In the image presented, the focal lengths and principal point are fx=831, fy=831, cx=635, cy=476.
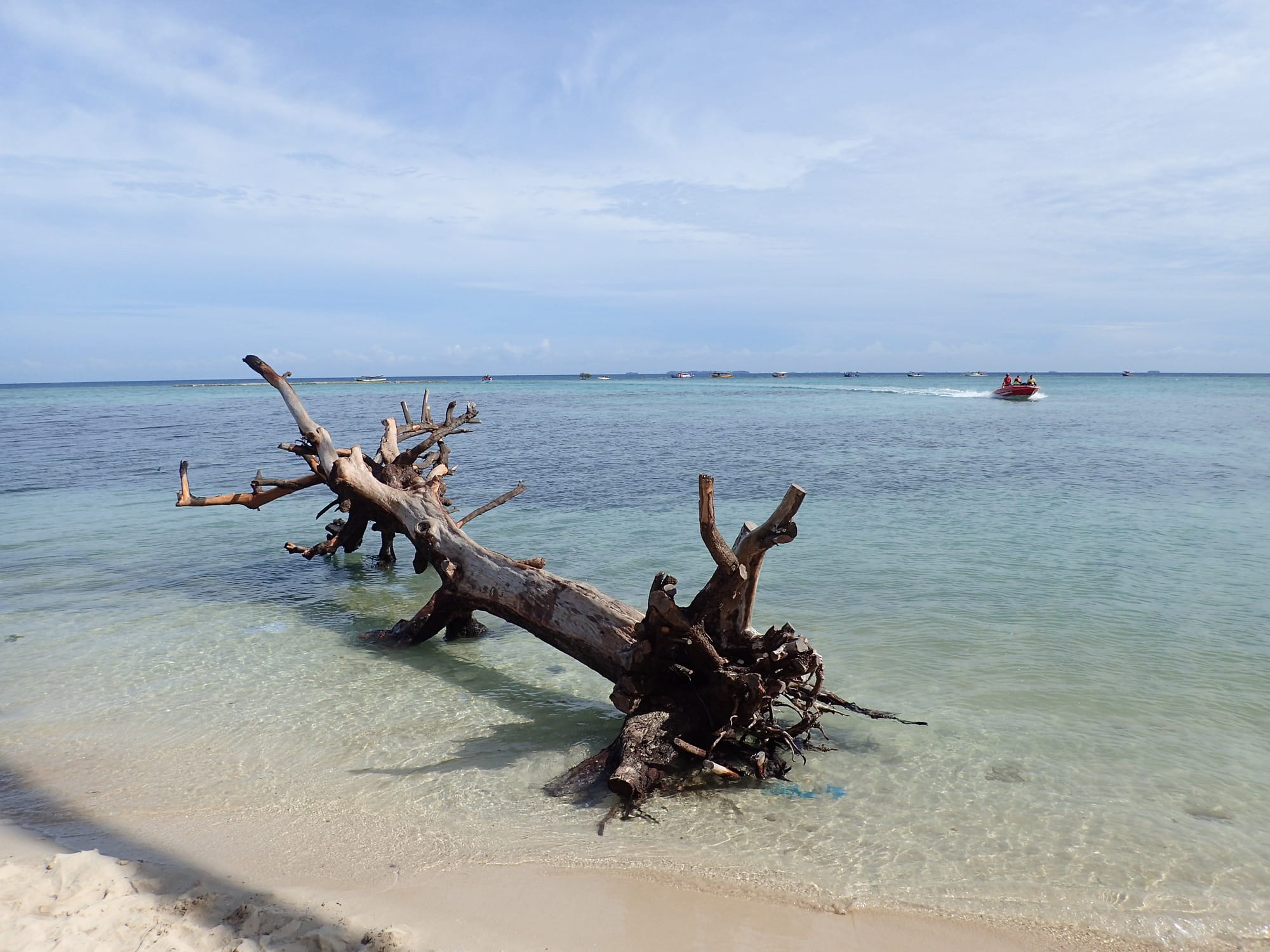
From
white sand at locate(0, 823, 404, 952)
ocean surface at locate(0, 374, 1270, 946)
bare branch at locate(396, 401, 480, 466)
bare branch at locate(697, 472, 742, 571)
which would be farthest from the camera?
bare branch at locate(396, 401, 480, 466)

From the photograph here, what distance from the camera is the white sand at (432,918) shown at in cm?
357

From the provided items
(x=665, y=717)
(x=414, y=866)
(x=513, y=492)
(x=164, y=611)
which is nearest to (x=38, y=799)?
(x=414, y=866)

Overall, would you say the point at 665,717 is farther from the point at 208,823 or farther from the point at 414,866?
the point at 208,823

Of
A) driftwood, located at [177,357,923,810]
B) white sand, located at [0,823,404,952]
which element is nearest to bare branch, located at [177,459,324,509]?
driftwood, located at [177,357,923,810]

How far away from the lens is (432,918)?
381cm

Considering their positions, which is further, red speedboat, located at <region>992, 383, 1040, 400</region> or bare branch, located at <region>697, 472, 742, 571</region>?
red speedboat, located at <region>992, 383, 1040, 400</region>

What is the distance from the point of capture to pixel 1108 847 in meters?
4.49

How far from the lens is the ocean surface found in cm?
445

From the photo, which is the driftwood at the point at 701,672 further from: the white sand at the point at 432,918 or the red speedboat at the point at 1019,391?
the red speedboat at the point at 1019,391

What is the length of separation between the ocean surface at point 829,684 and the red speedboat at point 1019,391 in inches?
1828

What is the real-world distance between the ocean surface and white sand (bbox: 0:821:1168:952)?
0.69 ft

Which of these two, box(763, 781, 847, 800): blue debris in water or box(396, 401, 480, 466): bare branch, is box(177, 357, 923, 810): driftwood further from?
box(396, 401, 480, 466): bare branch

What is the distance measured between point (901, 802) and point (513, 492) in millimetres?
6221

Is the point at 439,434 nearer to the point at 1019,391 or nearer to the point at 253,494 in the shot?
the point at 253,494
